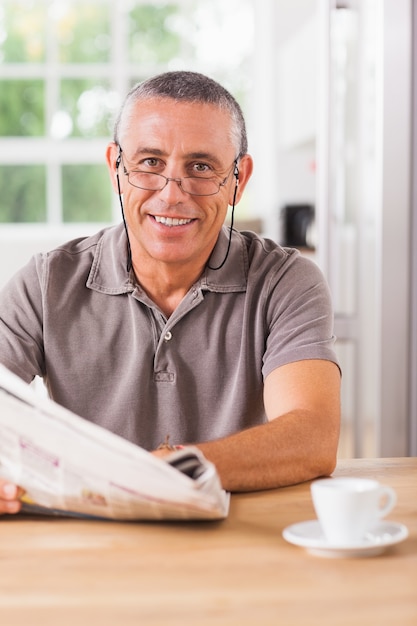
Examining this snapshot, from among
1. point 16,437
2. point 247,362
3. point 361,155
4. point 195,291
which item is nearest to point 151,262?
point 195,291

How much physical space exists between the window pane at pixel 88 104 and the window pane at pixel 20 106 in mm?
178

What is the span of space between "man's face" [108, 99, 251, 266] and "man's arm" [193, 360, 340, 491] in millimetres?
349

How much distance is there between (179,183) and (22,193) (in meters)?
5.36

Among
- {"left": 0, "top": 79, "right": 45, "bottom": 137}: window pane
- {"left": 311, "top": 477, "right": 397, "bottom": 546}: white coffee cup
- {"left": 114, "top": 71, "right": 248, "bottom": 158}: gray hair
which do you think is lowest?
{"left": 311, "top": 477, "right": 397, "bottom": 546}: white coffee cup

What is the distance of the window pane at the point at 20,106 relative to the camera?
271 inches

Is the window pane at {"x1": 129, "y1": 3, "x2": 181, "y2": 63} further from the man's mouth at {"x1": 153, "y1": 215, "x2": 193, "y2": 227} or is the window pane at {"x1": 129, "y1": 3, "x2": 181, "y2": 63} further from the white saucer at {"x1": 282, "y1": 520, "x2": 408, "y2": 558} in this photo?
the white saucer at {"x1": 282, "y1": 520, "x2": 408, "y2": 558}

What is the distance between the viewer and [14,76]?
6.86 metres

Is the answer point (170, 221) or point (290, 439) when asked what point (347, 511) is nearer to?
point (290, 439)

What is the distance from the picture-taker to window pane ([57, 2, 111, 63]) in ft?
22.3

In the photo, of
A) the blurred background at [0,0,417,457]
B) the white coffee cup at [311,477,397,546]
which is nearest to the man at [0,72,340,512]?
the white coffee cup at [311,477,397,546]

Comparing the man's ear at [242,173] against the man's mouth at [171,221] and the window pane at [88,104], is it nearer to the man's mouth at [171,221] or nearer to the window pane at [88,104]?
the man's mouth at [171,221]

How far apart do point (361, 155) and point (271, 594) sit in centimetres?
234

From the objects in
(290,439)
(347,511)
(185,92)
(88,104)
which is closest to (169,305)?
(185,92)

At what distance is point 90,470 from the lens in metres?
1.09
